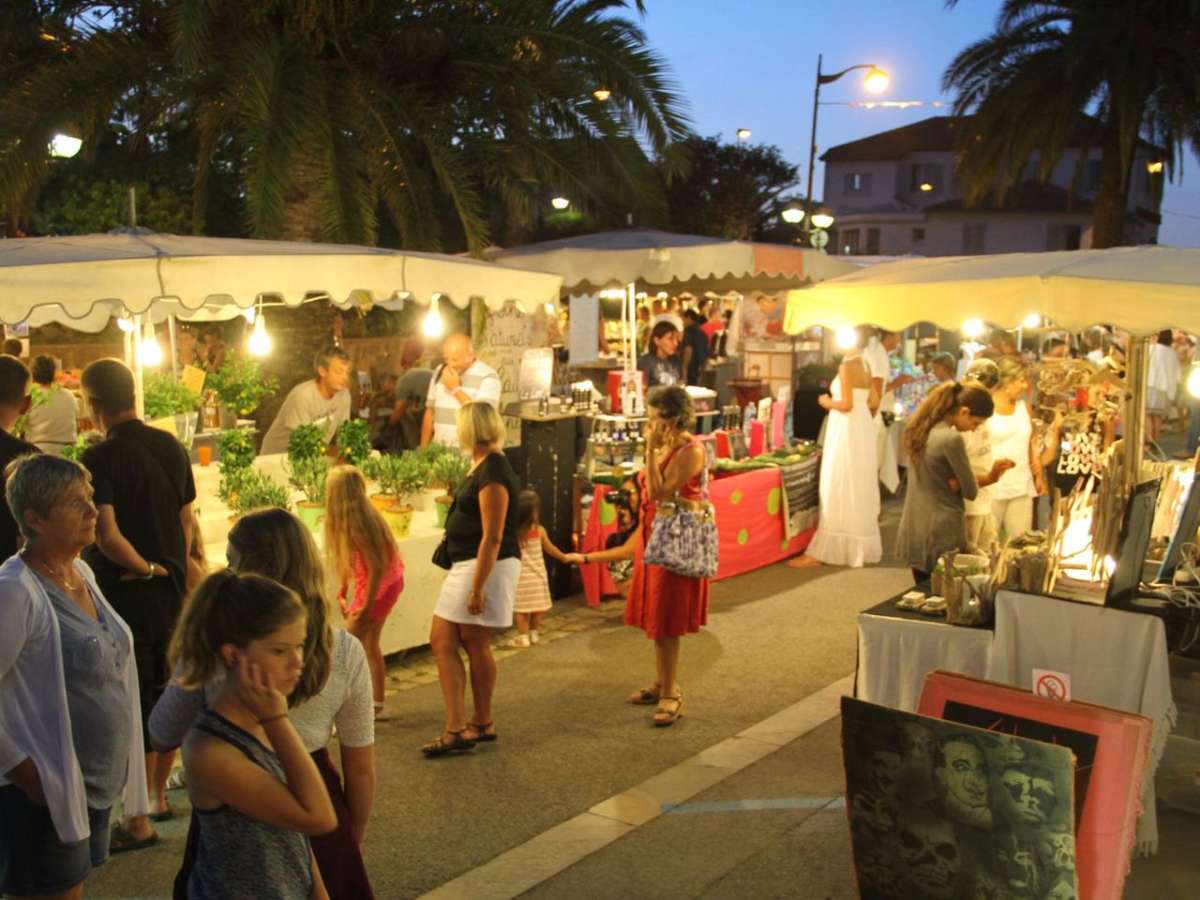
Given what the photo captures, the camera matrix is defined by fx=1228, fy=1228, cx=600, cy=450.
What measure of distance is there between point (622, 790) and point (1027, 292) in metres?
3.23

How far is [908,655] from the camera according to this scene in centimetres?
520

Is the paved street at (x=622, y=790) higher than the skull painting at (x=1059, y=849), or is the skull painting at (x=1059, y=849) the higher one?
the skull painting at (x=1059, y=849)

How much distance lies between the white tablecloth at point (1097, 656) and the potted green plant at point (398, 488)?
3.64m

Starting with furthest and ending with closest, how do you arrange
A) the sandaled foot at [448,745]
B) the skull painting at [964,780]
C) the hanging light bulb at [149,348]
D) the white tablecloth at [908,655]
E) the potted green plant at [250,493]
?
the hanging light bulb at [149,348] → the potted green plant at [250,493] → the sandaled foot at [448,745] → the white tablecloth at [908,655] → the skull painting at [964,780]

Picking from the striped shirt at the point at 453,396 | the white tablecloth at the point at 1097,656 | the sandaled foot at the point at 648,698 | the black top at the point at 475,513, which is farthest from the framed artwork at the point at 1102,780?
the striped shirt at the point at 453,396

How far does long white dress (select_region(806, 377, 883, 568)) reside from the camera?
10.2 meters

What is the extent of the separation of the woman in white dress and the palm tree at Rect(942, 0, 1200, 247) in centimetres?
1121

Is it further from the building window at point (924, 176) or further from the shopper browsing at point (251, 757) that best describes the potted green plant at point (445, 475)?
the building window at point (924, 176)

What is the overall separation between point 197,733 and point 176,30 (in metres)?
7.94

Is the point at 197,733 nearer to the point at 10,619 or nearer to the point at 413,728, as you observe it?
the point at 10,619

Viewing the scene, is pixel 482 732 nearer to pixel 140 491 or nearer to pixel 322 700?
pixel 140 491

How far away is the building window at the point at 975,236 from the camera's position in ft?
226

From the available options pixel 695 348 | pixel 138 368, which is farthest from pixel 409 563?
pixel 695 348

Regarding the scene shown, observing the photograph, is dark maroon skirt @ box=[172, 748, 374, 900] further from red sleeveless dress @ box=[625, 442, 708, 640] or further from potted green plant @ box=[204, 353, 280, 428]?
potted green plant @ box=[204, 353, 280, 428]
